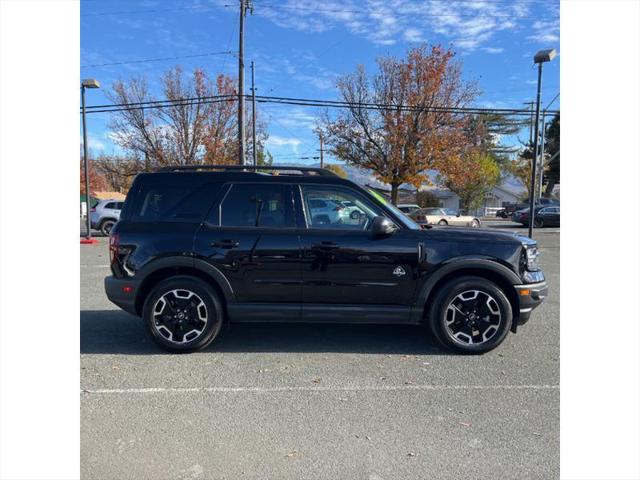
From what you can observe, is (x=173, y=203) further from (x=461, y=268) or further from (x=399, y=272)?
(x=461, y=268)

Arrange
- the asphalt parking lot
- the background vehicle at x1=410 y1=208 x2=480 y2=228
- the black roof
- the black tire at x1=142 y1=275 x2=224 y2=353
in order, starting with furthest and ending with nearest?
the background vehicle at x1=410 y1=208 x2=480 y2=228 < the black roof < the black tire at x1=142 y1=275 x2=224 y2=353 < the asphalt parking lot

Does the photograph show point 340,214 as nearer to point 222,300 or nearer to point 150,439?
point 222,300

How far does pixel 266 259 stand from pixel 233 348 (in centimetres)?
111

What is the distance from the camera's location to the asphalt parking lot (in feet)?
8.66

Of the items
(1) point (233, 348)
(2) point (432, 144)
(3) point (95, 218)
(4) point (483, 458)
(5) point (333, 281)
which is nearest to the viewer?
(4) point (483, 458)

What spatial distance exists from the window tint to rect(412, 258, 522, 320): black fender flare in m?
1.54

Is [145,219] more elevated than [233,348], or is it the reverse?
[145,219]

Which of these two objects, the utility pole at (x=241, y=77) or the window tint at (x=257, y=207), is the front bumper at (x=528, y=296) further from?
the utility pole at (x=241, y=77)

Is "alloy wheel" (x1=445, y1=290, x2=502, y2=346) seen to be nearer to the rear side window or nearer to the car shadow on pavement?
the car shadow on pavement

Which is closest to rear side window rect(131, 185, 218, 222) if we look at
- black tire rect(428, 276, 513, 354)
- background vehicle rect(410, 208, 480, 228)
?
black tire rect(428, 276, 513, 354)

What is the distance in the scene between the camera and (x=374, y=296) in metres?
4.31

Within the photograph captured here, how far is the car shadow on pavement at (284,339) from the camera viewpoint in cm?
455

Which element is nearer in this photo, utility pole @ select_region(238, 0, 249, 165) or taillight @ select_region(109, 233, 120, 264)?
taillight @ select_region(109, 233, 120, 264)

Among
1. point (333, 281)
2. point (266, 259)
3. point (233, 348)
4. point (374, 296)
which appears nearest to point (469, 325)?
point (374, 296)
